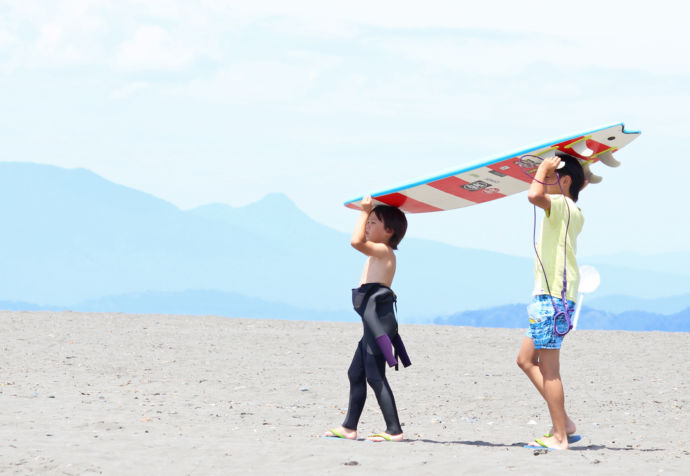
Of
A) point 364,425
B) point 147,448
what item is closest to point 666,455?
point 364,425

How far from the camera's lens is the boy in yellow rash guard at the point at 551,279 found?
241 inches

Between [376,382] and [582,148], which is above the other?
[582,148]

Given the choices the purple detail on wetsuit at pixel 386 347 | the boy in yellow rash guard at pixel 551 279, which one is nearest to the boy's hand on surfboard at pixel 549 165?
the boy in yellow rash guard at pixel 551 279

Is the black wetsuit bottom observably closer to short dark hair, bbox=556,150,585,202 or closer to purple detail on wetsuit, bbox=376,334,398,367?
purple detail on wetsuit, bbox=376,334,398,367

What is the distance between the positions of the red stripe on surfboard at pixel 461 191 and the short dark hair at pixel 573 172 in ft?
2.40

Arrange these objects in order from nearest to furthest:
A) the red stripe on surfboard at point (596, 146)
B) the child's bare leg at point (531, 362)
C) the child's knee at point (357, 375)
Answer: the child's bare leg at point (531, 362) → the red stripe on surfboard at point (596, 146) → the child's knee at point (357, 375)

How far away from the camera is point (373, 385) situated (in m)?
6.70

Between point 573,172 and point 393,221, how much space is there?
4.24ft

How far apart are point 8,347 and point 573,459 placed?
900 centimetres

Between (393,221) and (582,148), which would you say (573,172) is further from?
(393,221)

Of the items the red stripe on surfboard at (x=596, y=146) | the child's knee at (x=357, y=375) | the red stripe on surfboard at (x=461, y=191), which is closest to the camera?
the red stripe on surfboard at (x=596, y=146)

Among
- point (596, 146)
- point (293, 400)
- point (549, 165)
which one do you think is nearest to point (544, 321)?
point (549, 165)

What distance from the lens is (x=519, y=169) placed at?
675 centimetres

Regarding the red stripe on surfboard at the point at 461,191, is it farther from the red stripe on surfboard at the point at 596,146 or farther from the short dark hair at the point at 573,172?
the red stripe on surfboard at the point at 596,146
